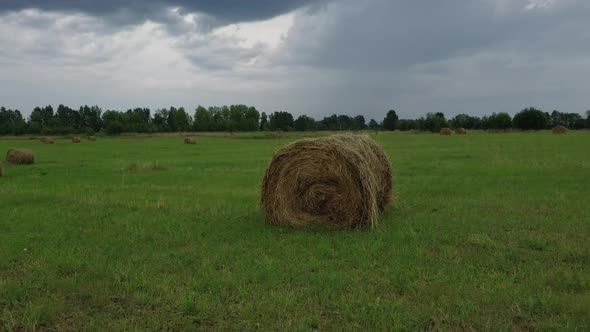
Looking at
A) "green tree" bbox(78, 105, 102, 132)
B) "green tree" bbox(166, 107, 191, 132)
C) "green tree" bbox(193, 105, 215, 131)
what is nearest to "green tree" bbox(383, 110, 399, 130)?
"green tree" bbox(193, 105, 215, 131)

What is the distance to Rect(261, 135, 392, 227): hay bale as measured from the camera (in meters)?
9.41

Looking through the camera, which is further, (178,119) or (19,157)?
(178,119)

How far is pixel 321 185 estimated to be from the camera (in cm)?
984

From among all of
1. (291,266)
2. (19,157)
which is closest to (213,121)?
(19,157)

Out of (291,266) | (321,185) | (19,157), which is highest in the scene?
(321,185)

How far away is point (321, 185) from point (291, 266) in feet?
11.2

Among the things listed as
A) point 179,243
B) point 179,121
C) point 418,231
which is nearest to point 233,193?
point 179,243

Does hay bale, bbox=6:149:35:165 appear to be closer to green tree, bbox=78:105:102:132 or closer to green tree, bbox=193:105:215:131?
green tree, bbox=193:105:215:131

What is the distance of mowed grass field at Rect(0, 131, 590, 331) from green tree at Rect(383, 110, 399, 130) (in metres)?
112

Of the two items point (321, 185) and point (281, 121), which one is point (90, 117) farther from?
point (321, 185)

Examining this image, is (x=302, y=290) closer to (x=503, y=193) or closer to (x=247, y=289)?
(x=247, y=289)

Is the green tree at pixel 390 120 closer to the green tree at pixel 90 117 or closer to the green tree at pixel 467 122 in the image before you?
the green tree at pixel 467 122

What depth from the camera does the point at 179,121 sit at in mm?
130000

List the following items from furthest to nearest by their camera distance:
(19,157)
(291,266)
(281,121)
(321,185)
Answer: (281,121), (19,157), (321,185), (291,266)
